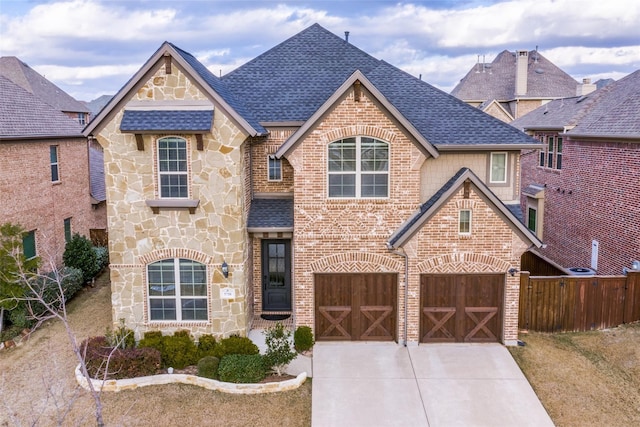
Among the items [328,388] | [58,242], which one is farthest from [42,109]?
[328,388]

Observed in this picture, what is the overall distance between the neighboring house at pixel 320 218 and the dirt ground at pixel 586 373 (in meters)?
1.22

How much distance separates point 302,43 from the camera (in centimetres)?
1950

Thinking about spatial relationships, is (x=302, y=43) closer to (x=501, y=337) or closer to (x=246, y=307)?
(x=246, y=307)

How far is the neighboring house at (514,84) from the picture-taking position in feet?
156

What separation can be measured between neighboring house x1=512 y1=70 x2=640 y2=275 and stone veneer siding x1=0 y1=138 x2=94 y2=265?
69.9 ft

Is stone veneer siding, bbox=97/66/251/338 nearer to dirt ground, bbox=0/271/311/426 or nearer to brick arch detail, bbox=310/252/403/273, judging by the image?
brick arch detail, bbox=310/252/403/273

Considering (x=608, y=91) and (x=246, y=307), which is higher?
(x=608, y=91)

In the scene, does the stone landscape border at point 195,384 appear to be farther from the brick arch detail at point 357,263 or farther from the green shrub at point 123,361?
the brick arch detail at point 357,263

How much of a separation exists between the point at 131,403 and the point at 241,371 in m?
2.64

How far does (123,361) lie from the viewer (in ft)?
42.3

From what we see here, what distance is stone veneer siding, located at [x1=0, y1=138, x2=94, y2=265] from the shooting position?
751 inches

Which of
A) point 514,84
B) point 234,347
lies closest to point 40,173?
point 234,347

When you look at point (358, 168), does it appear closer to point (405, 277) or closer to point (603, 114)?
point (405, 277)

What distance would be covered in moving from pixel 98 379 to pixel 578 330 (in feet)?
46.5
